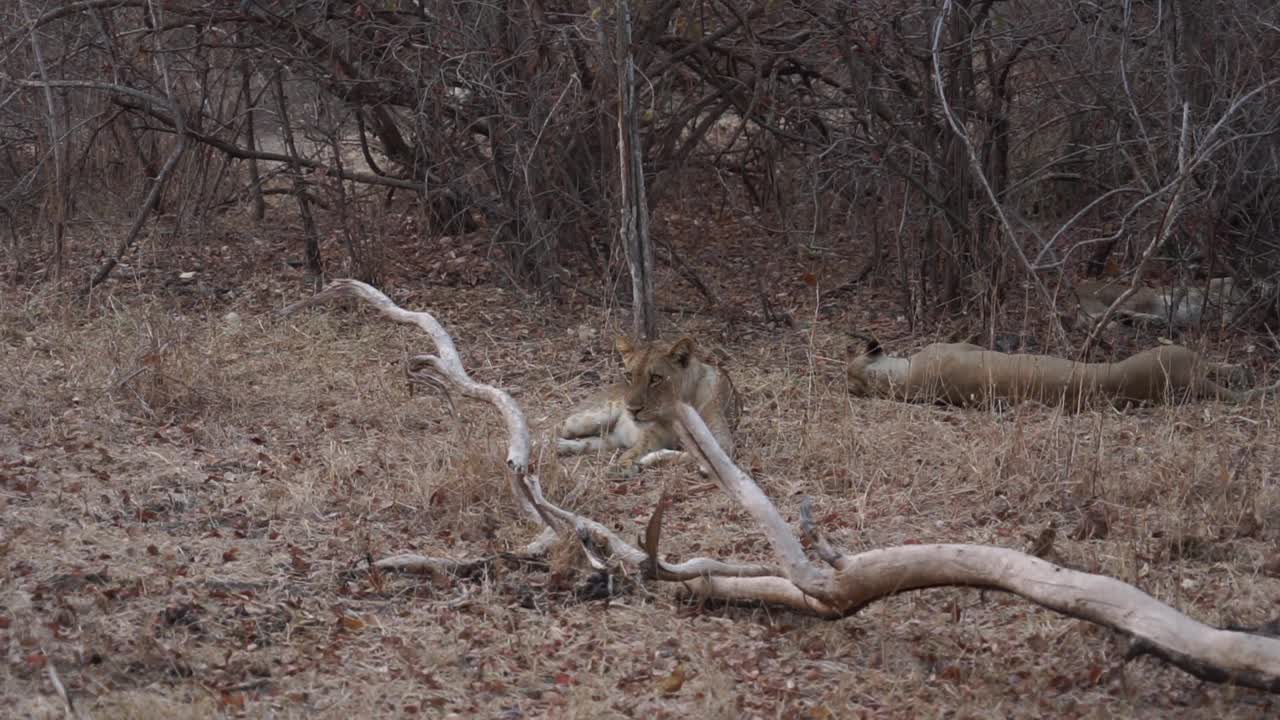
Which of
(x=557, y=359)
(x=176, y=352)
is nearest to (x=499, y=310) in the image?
(x=557, y=359)

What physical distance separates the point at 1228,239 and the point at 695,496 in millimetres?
4419

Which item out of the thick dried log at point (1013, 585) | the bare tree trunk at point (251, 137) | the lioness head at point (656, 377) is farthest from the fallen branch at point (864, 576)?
the bare tree trunk at point (251, 137)

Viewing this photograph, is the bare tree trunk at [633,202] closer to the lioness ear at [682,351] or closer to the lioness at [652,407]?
the lioness at [652,407]

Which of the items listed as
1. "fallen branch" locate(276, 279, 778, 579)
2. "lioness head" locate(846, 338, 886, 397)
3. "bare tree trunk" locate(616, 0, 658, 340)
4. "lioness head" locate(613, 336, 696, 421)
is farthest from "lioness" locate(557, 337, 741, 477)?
"bare tree trunk" locate(616, 0, 658, 340)

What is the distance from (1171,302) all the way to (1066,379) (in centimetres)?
178

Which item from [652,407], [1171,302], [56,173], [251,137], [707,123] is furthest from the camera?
[251,137]

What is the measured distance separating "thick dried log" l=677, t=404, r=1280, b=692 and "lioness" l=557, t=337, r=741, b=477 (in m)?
Answer: 2.11

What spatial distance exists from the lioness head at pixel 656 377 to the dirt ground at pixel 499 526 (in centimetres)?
45

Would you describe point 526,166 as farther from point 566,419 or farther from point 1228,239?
point 1228,239

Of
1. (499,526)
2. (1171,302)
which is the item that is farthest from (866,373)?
(499,526)

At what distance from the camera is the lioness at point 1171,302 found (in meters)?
8.83

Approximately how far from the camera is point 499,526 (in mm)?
5895

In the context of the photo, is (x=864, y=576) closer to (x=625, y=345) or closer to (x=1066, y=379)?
(x=625, y=345)

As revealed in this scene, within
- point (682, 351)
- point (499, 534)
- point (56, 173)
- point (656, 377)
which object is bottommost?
point (499, 534)
